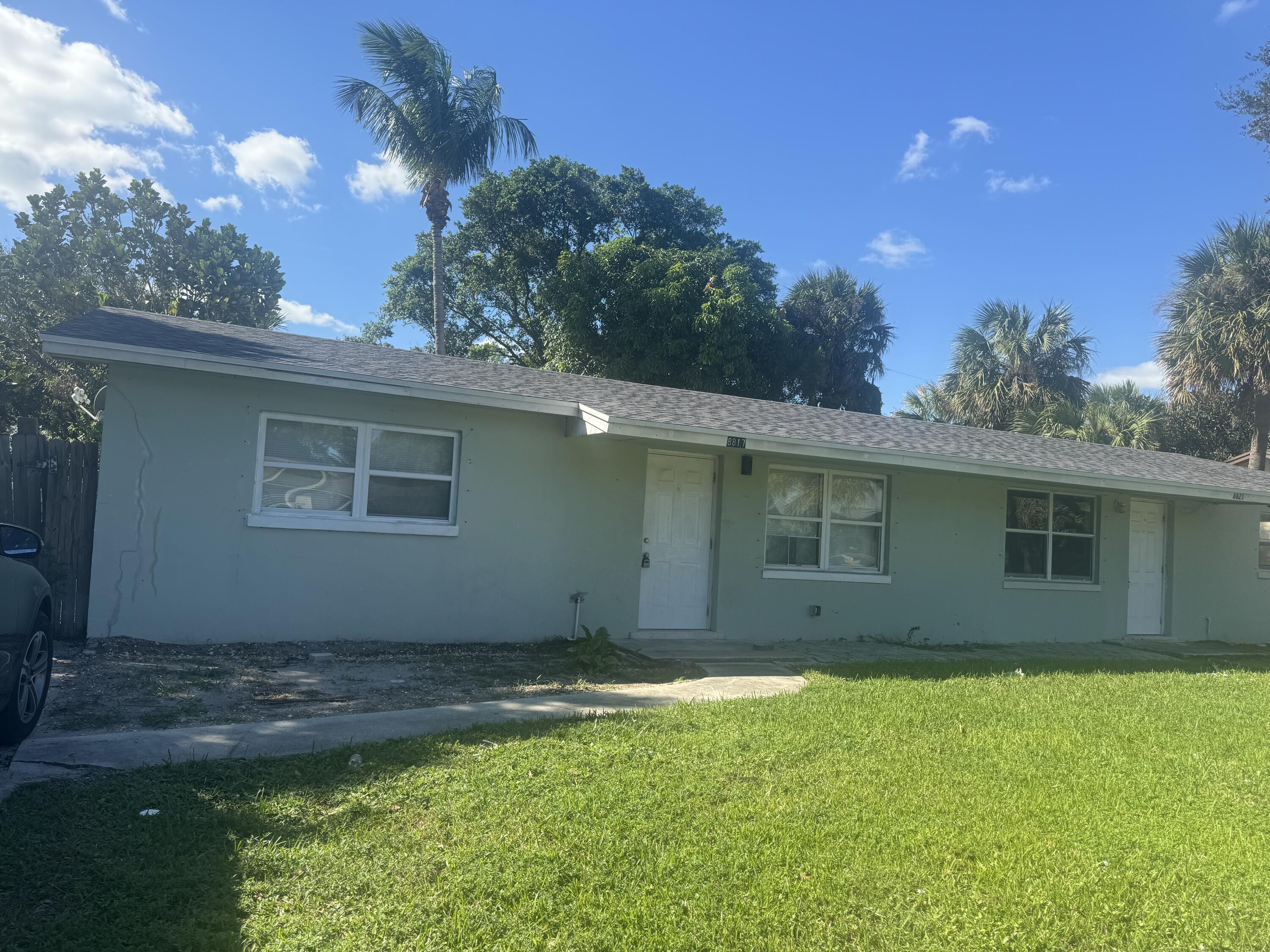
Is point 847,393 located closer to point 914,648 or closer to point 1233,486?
point 1233,486

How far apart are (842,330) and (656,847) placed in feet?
95.1

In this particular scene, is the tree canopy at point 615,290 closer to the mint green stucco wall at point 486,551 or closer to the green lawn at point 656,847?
the mint green stucco wall at point 486,551

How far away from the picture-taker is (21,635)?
482 cm

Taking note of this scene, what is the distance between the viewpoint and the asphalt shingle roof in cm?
884

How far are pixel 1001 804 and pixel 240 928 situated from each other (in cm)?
381

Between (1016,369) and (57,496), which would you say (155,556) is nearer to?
(57,496)

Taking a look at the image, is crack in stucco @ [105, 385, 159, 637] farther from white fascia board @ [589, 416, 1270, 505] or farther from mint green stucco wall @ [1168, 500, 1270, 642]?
mint green stucco wall @ [1168, 500, 1270, 642]

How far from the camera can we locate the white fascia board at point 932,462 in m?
9.26

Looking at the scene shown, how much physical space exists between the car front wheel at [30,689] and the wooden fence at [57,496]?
3480 millimetres

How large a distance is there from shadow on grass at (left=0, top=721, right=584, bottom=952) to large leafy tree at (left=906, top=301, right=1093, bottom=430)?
965 inches

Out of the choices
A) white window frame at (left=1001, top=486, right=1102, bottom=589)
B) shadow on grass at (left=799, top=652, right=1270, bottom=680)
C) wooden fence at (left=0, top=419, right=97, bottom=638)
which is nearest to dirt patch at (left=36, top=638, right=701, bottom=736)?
wooden fence at (left=0, top=419, right=97, bottom=638)

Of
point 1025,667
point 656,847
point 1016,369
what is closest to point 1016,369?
point 1016,369

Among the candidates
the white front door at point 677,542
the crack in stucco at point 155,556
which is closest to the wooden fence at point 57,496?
the crack in stucco at point 155,556

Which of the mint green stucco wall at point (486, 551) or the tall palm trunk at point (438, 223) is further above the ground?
the tall palm trunk at point (438, 223)
